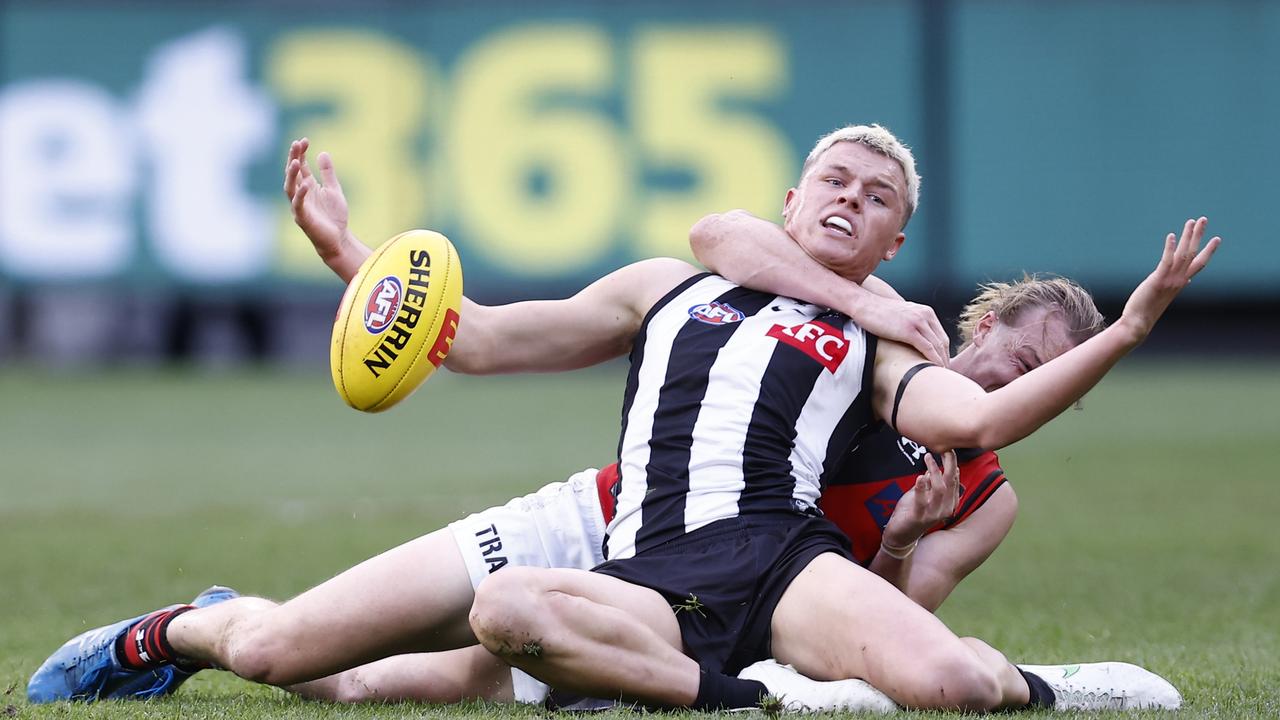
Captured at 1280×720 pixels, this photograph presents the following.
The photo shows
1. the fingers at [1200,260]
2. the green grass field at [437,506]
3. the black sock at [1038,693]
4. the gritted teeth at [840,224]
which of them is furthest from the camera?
the green grass field at [437,506]

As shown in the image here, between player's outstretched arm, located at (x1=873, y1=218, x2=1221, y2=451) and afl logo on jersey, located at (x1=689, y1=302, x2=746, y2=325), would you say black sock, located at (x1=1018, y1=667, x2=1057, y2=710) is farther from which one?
afl logo on jersey, located at (x1=689, y1=302, x2=746, y2=325)

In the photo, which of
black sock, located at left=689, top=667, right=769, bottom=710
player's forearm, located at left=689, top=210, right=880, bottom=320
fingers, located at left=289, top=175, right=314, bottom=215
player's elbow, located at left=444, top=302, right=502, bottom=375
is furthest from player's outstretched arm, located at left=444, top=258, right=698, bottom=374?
black sock, located at left=689, top=667, right=769, bottom=710

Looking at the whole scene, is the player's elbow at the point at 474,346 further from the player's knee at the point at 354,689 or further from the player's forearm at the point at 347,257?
the player's knee at the point at 354,689

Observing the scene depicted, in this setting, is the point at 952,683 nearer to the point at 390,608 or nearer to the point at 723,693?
the point at 723,693

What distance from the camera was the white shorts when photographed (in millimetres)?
4445

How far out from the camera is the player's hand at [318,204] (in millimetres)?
4758

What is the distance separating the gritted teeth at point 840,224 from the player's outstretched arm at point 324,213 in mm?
1308

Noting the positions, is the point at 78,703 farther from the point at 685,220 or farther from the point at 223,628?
the point at 685,220

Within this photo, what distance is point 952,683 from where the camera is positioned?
396cm

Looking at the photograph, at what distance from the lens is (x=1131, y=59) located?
18250 millimetres

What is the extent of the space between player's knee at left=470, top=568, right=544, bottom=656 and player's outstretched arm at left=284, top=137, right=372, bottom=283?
1242 mm

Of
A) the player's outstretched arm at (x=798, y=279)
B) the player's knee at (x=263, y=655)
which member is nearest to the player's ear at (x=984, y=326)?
the player's outstretched arm at (x=798, y=279)

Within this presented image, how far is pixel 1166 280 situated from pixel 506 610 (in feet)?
5.59

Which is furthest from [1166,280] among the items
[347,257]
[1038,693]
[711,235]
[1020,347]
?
[347,257]
